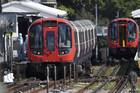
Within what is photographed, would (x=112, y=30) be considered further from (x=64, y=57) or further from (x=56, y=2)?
(x=56, y=2)

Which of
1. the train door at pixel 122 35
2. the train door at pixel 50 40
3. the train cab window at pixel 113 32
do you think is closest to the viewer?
A: the train door at pixel 50 40

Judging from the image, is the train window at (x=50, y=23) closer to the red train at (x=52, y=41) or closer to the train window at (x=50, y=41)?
the red train at (x=52, y=41)

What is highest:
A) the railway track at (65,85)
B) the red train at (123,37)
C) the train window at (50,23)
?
the train window at (50,23)

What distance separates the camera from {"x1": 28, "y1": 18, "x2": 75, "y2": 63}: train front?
76.1 feet

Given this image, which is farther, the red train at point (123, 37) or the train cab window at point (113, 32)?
the train cab window at point (113, 32)

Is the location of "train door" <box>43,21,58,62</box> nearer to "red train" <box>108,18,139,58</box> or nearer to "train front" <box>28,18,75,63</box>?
"train front" <box>28,18,75,63</box>

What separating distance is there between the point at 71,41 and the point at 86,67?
4.69m

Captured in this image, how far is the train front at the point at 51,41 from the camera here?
76.1 ft

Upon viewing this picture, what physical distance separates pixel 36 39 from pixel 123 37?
10.0 m

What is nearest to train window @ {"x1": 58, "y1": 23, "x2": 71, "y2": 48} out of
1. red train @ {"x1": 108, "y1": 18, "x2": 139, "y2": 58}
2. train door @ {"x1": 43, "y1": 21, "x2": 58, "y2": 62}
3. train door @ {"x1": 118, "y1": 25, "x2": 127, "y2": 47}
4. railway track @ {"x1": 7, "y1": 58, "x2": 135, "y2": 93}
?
train door @ {"x1": 43, "y1": 21, "x2": 58, "y2": 62}

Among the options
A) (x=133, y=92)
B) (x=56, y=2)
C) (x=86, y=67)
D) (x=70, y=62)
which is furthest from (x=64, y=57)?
(x=56, y=2)

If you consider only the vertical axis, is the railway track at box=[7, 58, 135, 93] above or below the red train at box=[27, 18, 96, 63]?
below

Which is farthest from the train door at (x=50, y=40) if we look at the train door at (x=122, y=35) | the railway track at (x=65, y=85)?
the train door at (x=122, y=35)

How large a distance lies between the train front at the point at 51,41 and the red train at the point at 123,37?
30.8ft
